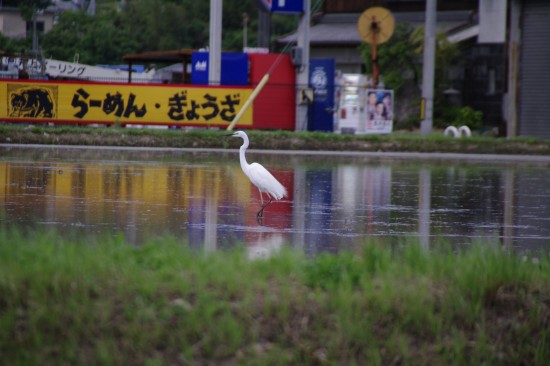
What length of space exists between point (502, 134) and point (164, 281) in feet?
115

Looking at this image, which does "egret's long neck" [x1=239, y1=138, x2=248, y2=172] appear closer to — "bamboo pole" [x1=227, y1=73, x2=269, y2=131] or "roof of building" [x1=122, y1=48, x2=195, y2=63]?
"bamboo pole" [x1=227, y1=73, x2=269, y2=131]

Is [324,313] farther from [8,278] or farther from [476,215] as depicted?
[476,215]

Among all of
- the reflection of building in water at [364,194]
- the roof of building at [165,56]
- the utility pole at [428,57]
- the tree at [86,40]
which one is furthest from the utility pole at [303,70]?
the tree at [86,40]

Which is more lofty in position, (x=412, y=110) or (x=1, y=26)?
(x=1, y=26)

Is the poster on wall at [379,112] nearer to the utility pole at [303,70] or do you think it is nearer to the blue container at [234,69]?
the utility pole at [303,70]

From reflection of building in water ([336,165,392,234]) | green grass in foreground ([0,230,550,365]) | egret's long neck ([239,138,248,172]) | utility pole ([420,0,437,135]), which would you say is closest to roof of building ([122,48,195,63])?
utility pole ([420,0,437,135])

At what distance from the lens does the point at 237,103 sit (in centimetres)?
3572

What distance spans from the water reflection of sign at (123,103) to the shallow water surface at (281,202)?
7607 millimetres

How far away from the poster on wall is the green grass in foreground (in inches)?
1128

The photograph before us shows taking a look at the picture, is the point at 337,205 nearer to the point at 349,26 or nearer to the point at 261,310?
the point at 261,310

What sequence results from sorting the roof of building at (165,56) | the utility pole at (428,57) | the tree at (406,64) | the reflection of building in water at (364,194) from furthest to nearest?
the tree at (406,64) < the roof of building at (165,56) < the utility pole at (428,57) < the reflection of building in water at (364,194)

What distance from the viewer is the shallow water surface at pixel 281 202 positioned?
1259cm

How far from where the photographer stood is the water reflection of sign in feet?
114

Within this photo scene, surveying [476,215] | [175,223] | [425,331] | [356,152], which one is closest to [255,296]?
[425,331]
